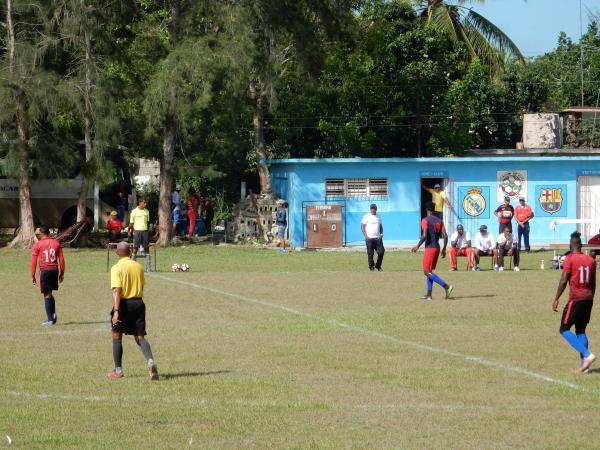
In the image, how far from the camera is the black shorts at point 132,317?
12930 millimetres

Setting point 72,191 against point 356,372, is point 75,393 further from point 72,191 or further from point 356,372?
point 72,191

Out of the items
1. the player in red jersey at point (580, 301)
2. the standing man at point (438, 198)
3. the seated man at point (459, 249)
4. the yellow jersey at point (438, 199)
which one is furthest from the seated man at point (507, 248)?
the player in red jersey at point (580, 301)

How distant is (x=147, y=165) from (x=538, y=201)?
2519cm

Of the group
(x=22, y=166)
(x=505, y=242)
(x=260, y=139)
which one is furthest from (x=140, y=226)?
(x=260, y=139)

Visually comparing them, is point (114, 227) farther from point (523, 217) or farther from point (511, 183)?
point (511, 183)

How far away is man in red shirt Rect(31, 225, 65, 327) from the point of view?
60.2 feet

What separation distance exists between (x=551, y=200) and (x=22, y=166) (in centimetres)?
1912

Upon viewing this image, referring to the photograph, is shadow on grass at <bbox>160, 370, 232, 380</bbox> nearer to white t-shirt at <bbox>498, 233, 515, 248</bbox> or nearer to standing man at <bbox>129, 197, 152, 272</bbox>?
standing man at <bbox>129, 197, 152, 272</bbox>

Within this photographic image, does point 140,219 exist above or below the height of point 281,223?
above

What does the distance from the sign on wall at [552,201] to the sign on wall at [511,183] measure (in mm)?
674

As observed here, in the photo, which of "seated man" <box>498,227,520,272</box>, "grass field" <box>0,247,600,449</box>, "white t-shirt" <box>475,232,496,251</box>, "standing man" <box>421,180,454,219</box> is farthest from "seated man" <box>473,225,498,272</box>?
"standing man" <box>421,180,454,219</box>

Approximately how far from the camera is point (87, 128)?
38.9m

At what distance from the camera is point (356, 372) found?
13625 millimetres

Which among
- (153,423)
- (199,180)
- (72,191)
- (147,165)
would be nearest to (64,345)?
(153,423)
